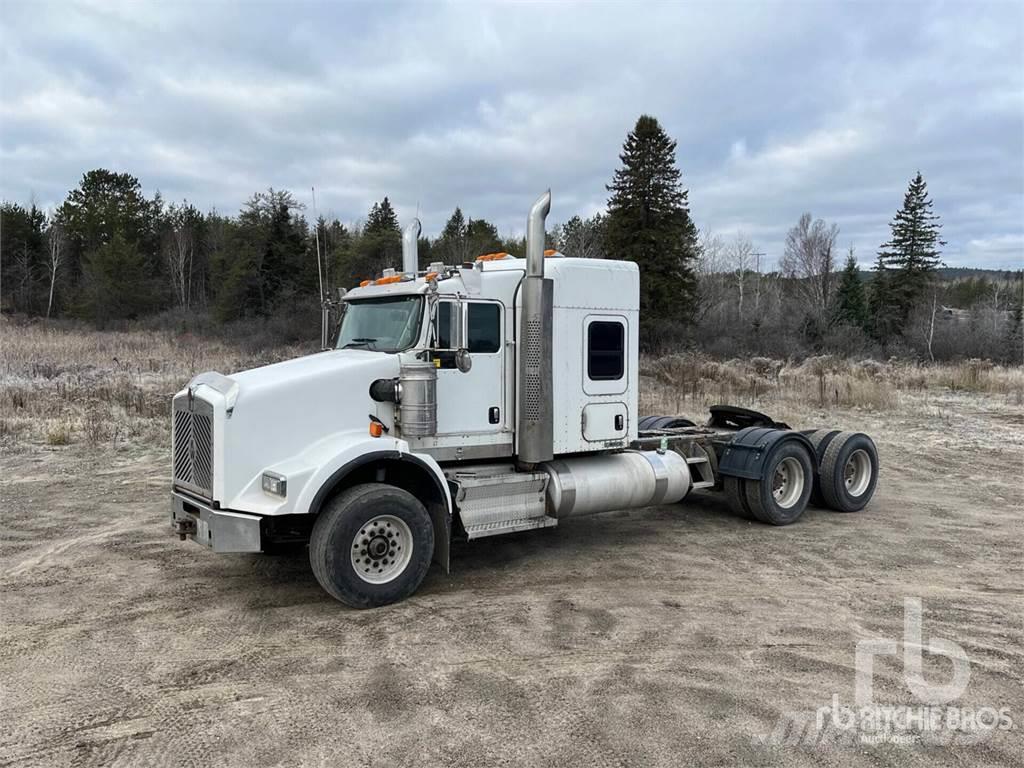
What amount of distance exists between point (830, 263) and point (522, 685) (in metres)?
71.3

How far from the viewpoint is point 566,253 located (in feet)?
99.7

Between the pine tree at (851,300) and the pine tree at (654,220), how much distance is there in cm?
1982

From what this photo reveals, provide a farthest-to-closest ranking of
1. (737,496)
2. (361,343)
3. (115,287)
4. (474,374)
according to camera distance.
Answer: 1. (115,287)
2. (737,496)
3. (361,343)
4. (474,374)

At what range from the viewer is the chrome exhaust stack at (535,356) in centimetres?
697

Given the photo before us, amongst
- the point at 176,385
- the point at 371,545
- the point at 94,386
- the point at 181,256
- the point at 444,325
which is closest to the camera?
the point at 371,545

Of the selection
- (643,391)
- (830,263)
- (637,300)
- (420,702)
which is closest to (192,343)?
(643,391)

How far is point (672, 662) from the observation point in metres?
5.05

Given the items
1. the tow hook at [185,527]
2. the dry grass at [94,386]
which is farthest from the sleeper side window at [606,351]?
the dry grass at [94,386]

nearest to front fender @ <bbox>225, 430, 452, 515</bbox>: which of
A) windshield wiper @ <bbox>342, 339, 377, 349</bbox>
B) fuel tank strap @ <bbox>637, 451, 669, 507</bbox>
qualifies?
windshield wiper @ <bbox>342, 339, 377, 349</bbox>

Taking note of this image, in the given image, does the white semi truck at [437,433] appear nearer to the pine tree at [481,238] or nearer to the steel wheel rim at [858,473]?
the steel wheel rim at [858,473]

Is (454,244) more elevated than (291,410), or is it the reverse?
(454,244)

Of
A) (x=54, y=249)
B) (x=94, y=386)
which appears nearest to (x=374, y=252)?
(x=94, y=386)

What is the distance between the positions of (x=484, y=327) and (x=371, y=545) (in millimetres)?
2294

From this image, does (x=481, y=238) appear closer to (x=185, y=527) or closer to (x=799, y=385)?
(x=799, y=385)
